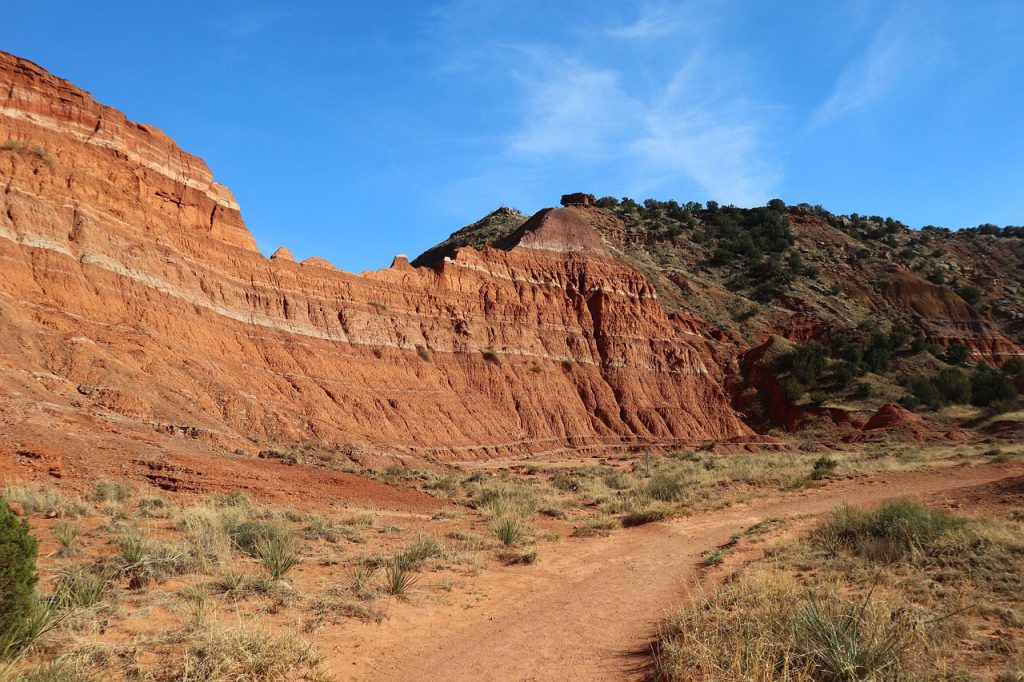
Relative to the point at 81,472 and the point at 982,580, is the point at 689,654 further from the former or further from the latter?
the point at 81,472

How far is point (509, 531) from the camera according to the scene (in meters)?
12.2

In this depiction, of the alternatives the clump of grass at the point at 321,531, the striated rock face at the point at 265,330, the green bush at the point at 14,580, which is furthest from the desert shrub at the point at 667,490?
the green bush at the point at 14,580

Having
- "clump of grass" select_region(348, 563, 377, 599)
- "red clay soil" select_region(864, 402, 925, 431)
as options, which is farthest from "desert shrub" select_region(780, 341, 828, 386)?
"clump of grass" select_region(348, 563, 377, 599)

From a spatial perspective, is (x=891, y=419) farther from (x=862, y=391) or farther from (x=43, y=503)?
(x=43, y=503)

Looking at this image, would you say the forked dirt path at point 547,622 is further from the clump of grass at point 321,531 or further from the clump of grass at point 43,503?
the clump of grass at point 43,503

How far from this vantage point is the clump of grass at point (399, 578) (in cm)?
834

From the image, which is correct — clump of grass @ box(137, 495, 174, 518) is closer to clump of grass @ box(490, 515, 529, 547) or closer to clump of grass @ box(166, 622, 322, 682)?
clump of grass @ box(490, 515, 529, 547)

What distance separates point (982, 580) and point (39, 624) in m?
10.6

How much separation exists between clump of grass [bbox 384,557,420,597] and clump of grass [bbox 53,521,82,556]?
14.7 ft

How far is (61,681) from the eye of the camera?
14.6ft

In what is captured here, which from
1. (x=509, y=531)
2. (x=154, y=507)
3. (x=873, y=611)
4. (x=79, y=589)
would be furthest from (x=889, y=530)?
(x=154, y=507)

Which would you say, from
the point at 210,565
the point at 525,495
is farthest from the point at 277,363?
the point at 210,565

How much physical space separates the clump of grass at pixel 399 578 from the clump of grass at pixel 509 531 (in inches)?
118

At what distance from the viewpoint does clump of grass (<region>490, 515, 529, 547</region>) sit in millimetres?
12023
